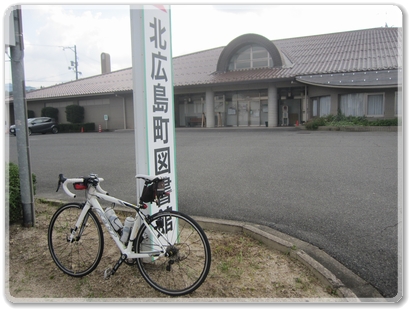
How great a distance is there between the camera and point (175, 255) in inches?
→ 115

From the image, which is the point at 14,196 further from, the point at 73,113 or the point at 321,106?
the point at 73,113

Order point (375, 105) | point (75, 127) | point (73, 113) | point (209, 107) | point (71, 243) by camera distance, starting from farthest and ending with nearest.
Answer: point (73, 113), point (75, 127), point (209, 107), point (375, 105), point (71, 243)

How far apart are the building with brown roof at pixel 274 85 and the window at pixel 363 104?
0.17ft

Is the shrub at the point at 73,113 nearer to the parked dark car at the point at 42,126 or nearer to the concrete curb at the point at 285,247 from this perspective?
the parked dark car at the point at 42,126

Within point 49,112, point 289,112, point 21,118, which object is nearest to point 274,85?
point 289,112

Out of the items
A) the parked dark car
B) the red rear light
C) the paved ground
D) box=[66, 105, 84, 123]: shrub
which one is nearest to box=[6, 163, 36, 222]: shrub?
the red rear light

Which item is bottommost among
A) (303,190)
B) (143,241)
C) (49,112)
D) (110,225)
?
(303,190)

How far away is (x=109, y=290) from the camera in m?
2.95

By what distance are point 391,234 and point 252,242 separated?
1.64 m

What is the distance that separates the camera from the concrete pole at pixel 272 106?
72.8 ft

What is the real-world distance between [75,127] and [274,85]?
16458mm

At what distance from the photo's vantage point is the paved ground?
11.9 ft

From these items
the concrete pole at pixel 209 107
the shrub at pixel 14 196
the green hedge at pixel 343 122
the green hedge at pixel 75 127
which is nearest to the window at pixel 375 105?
the green hedge at pixel 343 122

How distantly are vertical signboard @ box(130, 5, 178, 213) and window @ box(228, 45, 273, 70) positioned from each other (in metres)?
21.3
